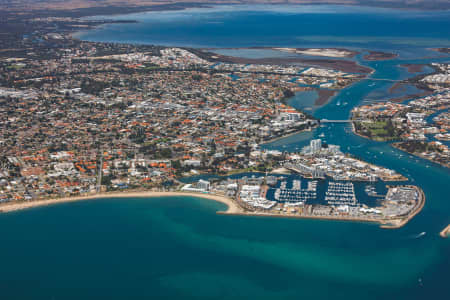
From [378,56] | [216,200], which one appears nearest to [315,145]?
[216,200]

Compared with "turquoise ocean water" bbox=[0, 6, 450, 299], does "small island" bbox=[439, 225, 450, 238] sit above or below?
above

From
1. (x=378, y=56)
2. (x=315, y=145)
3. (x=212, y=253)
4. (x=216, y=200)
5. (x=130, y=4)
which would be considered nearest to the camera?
(x=212, y=253)

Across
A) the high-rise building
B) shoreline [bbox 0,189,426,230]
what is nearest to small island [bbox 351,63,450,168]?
the high-rise building

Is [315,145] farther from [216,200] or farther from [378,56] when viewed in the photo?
[378,56]

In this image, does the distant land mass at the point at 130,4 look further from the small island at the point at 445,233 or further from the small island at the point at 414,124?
the small island at the point at 445,233

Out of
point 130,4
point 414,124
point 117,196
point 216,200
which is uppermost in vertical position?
point 130,4

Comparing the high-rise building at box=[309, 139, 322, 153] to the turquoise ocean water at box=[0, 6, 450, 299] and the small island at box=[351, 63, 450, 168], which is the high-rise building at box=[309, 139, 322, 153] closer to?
the turquoise ocean water at box=[0, 6, 450, 299]

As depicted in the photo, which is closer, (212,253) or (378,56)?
(212,253)

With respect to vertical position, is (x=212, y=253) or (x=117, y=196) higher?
(x=117, y=196)

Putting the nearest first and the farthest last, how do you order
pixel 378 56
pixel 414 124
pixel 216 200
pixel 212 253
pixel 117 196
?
1. pixel 212 253
2. pixel 216 200
3. pixel 117 196
4. pixel 414 124
5. pixel 378 56
